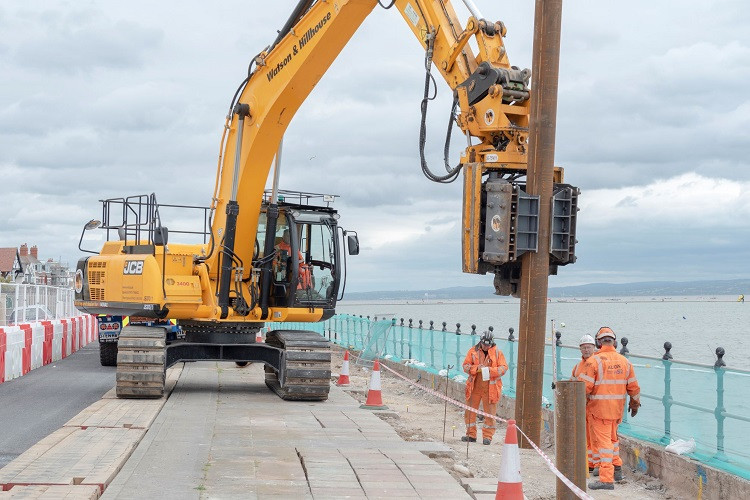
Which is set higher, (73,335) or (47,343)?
(47,343)

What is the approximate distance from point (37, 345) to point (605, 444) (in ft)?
49.8

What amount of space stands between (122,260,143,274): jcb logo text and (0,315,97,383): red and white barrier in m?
3.42

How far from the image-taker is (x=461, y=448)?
13922mm

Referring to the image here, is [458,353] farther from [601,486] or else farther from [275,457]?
[275,457]

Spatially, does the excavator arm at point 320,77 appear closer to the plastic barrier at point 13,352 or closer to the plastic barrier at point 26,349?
the plastic barrier at point 13,352

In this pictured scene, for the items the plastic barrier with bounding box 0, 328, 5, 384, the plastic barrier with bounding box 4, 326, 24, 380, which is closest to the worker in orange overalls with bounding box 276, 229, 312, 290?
the plastic barrier with bounding box 0, 328, 5, 384

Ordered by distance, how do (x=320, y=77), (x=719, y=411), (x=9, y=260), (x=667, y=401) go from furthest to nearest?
1. (x=9, y=260)
2. (x=320, y=77)
3. (x=667, y=401)
4. (x=719, y=411)

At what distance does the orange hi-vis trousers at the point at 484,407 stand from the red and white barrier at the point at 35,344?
9.26 metres

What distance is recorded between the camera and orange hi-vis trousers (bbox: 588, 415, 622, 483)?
11.0 m

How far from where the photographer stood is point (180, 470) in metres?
9.53

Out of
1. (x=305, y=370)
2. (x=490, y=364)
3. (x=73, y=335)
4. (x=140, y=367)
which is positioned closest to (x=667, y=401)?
(x=490, y=364)

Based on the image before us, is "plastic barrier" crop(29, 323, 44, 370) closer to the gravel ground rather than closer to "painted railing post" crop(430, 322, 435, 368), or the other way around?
the gravel ground

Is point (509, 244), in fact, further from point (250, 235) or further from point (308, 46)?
point (250, 235)

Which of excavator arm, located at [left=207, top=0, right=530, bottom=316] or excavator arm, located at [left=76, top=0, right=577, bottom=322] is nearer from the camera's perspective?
excavator arm, located at [left=207, top=0, right=530, bottom=316]
